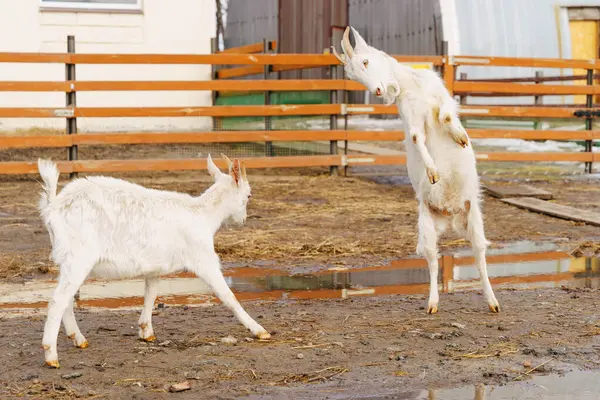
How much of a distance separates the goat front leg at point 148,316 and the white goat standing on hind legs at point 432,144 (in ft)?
6.29

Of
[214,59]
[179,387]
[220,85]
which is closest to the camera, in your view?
[179,387]

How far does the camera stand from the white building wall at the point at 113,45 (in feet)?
53.3

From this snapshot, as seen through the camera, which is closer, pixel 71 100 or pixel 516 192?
pixel 516 192

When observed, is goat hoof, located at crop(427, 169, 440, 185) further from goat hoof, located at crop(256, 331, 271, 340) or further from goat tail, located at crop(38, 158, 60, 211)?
goat tail, located at crop(38, 158, 60, 211)

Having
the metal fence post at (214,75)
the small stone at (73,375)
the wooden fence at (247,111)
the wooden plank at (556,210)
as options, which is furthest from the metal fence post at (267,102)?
the small stone at (73,375)

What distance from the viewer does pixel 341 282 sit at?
7723 millimetres

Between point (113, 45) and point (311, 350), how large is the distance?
1218 cm

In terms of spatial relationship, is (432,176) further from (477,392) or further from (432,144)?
(477,392)

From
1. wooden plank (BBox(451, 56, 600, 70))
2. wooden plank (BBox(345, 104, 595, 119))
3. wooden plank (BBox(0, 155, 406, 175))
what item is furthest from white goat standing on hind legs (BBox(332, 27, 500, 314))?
wooden plank (BBox(451, 56, 600, 70))

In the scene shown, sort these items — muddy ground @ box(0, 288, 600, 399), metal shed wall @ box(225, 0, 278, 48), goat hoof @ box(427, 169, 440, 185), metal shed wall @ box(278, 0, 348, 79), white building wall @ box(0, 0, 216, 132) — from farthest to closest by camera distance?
metal shed wall @ box(225, 0, 278, 48) < metal shed wall @ box(278, 0, 348, 79) < white building wall @ box(0, 0, 216, 132) < goat hoof @ box(427, 169, 440, 185) < muddy ground @ box(0, 288, 600, 399)

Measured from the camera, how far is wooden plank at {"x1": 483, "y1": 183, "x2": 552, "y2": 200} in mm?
12578

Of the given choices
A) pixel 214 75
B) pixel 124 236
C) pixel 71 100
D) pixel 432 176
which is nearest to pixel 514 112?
pixel 214 75

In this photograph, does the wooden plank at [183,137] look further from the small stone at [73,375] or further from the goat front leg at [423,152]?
the small stone at [73,375]

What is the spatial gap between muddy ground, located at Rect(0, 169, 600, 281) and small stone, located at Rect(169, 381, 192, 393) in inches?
129
